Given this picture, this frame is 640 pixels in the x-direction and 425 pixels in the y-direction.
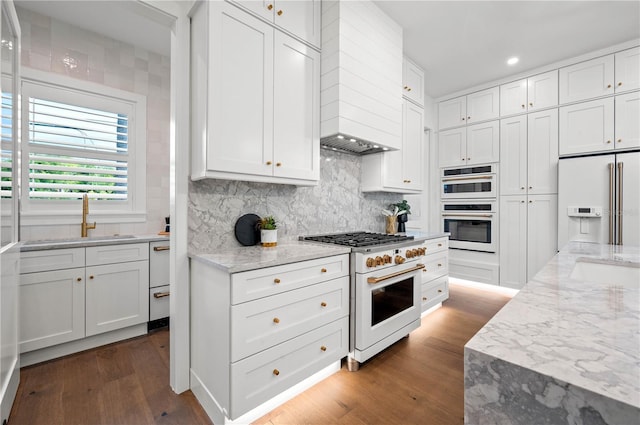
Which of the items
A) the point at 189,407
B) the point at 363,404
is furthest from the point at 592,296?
the point at 189,407

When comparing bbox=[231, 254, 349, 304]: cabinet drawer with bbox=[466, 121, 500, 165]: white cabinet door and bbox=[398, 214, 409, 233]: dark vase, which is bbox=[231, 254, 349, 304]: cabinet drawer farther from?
bbox=[466, 121, 500, 165]: white cabinet door

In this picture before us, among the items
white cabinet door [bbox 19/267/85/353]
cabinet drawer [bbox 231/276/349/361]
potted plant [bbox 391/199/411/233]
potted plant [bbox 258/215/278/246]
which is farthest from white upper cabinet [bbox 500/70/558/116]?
white cabinet door [bbox 19/267/85/353]

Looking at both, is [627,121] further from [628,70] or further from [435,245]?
[435,245]

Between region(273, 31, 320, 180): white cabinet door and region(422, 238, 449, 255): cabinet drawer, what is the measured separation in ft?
4.84

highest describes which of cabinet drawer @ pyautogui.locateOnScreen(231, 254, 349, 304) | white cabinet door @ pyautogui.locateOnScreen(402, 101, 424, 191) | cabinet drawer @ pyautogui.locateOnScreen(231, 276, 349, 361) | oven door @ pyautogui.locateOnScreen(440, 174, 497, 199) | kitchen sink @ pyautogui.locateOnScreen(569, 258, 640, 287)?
white cabinet door @ pyautogui.locateOnScreen(402, 101, 424, 191)

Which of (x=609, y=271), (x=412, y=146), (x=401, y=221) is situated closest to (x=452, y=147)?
(x=412, y=146)

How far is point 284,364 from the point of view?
1.65 m

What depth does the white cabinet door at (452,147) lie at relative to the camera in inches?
165

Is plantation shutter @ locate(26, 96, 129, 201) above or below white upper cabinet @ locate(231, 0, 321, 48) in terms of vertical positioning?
below

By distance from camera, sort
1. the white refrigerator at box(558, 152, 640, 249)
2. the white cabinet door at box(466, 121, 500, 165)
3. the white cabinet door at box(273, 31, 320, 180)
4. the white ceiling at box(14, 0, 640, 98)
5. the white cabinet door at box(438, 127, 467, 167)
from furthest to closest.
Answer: the white cabinet door at box(438, 127, 467, 167)
the white cabinet door at box(466, 121, 500, 165)
the white refrigerator at box(558, 152, 640, 249)
the white ceiling at box(14, 0, 640, 98)
the white cabinet door at box(273, 31, 320, 180)

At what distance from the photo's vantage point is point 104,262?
2410 mm

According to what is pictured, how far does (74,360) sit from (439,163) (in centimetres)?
477

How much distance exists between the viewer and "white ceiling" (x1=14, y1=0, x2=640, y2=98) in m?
2.47

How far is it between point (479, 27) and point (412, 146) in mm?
1262
